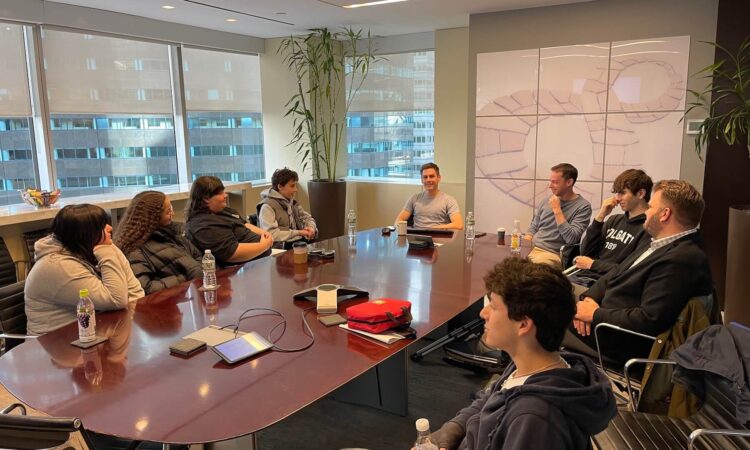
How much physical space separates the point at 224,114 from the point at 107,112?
160cm

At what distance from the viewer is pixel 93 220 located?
2.40 metres

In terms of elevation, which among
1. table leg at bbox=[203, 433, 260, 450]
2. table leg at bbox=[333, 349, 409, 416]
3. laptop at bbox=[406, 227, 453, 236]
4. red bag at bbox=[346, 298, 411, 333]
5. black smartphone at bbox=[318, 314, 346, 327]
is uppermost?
red bag at bbox=[346, 298, 411, 333]

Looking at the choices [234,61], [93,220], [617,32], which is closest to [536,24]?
[617,32]

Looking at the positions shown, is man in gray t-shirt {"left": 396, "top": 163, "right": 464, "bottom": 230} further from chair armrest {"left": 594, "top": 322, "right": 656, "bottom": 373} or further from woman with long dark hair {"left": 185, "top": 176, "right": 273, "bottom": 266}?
chair armrest {"left": 594, "top": 322, "right": 656, "bottom": 373}

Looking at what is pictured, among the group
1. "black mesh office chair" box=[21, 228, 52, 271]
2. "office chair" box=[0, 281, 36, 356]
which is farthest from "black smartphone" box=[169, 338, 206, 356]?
"black mesh office chair" box=[21, 228, 52, 271]

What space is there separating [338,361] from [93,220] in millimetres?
1335

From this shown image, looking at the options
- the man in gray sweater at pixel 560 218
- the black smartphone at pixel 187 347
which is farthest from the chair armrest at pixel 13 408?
the man in gray sweater at pixel 560 218

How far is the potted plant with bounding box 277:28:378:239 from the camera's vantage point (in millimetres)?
6617

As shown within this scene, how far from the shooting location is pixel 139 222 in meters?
2.92

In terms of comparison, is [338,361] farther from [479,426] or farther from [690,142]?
[690,142]

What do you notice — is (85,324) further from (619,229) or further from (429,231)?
(619,229)

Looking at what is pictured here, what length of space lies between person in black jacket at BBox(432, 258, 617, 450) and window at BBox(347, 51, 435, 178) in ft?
18.4

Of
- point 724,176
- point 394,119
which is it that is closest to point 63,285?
point 724,176

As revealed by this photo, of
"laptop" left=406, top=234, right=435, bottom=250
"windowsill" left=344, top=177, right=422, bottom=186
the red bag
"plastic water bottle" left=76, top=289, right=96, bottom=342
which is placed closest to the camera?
"plastic water bottle" left=76, top=289, right=96, bottom=342
